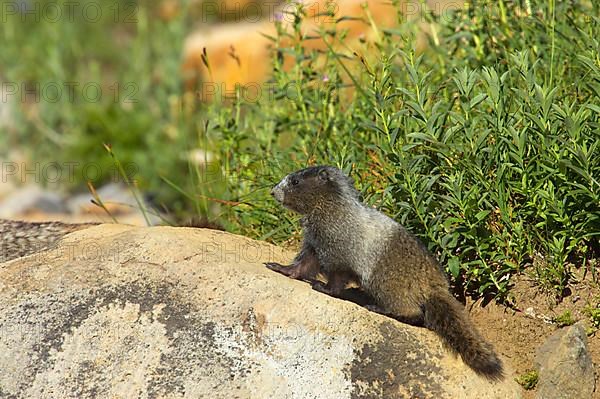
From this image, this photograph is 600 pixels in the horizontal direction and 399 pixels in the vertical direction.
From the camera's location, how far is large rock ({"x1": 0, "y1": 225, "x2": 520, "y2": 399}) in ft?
12.9

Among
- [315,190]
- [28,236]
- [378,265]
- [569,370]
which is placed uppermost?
[315,190]

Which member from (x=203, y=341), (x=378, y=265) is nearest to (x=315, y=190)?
(x=378, y=265)

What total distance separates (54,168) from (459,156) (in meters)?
7.86

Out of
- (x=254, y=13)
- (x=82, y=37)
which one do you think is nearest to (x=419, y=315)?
(x=82, y=37)

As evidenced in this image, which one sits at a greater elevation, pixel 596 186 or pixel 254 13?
pixel 596 186

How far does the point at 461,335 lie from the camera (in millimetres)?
4074

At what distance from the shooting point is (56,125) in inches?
458

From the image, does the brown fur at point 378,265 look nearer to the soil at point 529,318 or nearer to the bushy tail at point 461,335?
the bushy tail at point 461,335

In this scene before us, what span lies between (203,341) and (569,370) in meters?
1.62

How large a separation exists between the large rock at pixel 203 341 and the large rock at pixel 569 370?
0.15m

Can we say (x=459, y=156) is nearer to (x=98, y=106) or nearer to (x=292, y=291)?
(x=292, y=291)

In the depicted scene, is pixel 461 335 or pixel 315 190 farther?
pixel 315 190

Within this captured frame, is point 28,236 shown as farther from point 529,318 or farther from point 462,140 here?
point 529,318

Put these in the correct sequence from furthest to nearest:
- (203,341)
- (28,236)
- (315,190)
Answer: (28,236) → (315,190) → (203,341)
